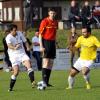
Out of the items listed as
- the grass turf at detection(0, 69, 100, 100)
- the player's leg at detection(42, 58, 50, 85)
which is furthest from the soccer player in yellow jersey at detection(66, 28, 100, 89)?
the player's leg at detection(42, 58, 50, 85)

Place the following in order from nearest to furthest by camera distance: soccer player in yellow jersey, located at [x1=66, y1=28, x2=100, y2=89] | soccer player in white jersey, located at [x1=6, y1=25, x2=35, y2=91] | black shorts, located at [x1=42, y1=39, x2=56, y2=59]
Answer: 1. soccer player in yellow jersey, located at [x1=66, y1=28, x2=100, y2=89]
2. soccer player in white jersey, located at [x1=6, y1=25, x2=35, y2=91]
3. black shorts, located at [x1=42, y1=39, x2=56, y2=59]

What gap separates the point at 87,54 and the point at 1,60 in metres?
10.9

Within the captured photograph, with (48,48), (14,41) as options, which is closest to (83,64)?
(48,48)

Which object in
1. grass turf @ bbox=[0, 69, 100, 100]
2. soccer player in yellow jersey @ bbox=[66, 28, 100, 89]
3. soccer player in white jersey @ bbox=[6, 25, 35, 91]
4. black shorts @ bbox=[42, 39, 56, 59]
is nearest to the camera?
grass turf @ bbox=[0, 69, 100, 100]

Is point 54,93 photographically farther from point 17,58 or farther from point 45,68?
point 17,58

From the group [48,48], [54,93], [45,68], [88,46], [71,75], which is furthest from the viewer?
[45,68]

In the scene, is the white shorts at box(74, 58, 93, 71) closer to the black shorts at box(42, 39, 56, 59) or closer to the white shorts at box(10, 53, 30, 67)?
the black shorts at box(42, 39, 56, 59)

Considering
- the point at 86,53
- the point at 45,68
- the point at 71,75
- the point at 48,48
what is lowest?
the point at 71,75

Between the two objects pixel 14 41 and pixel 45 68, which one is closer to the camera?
pixel 14 41

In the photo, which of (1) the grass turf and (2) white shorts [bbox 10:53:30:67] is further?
(2) white shorts [bbox 10:53:30:67]

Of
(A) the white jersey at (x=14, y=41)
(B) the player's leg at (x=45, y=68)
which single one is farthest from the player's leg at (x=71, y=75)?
(A) the white jersey at (x=14, y=41)

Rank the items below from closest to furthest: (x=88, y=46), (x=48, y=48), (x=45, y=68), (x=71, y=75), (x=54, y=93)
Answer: (x=54, y=93), (x=88, y=46), (x=71, y=75), (x=48, y=48), (x=45, y=68)

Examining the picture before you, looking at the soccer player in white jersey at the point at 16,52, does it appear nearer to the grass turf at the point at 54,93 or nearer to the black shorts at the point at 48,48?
the black shorts at the point at 48,48

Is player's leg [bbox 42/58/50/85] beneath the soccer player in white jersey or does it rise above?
beneath
